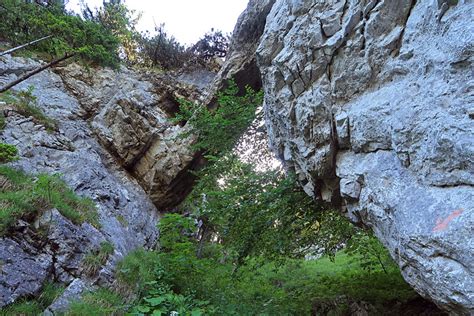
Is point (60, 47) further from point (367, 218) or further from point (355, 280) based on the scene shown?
point (355, 280)

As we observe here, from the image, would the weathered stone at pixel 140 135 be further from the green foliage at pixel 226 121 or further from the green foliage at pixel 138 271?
the green foliage at pixel 138 271

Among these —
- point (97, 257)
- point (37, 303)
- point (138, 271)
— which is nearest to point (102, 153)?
point (97, 257)

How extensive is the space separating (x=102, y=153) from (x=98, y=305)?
6878 millimetres

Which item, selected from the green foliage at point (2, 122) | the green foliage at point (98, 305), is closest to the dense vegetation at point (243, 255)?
the green foliage at point (98, 305)

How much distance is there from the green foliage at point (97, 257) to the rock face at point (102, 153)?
0.08 meters

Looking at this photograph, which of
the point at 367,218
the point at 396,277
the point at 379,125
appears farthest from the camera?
Result: the point at 396,277

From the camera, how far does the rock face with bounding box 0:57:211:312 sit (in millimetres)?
5855

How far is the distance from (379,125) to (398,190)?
881mm

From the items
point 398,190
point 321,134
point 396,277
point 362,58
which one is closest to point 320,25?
point 362,58

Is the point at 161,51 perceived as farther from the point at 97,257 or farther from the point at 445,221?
the point at 445,221

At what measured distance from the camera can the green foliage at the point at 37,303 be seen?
14.0 feet

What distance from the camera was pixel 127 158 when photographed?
36.7 feet

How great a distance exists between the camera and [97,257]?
20.0ft

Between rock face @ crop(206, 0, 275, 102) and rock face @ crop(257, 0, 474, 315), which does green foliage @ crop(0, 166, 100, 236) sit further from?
rock face @ crop(206, 0, 275, 102)
